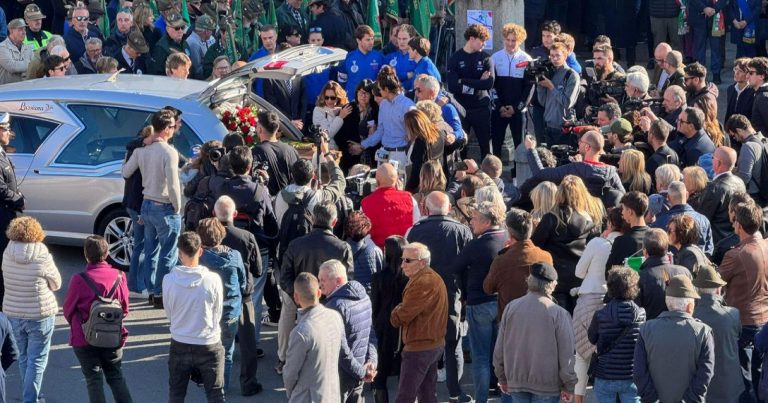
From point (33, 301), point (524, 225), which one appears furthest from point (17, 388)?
point (524, 225)

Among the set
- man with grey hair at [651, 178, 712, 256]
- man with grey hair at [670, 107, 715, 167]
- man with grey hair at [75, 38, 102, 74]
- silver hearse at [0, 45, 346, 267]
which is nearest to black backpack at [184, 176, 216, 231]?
silver hearse at [0, 45, 346, 267]

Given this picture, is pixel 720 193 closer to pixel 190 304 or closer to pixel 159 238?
pixel 190 304

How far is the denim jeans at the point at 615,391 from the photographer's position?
9.43 meters

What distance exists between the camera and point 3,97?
13406 millimetres

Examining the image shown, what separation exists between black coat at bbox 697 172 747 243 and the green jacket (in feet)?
24.6

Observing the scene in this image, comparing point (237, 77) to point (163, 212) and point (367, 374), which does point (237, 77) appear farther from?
point (367, 374)

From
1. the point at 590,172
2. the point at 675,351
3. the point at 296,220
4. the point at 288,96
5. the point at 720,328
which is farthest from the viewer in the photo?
the point at 288,96

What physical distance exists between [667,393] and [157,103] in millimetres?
5914

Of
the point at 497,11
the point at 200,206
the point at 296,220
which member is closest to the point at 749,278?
the point at 296,220

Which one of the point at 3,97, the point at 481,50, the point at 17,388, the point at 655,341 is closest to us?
the point at 655,341

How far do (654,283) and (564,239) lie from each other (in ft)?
3.27

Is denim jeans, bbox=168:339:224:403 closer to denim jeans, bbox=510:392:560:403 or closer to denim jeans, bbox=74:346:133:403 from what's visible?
denim jeans, bbox=74:346:133:403

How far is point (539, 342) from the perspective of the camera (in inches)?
356

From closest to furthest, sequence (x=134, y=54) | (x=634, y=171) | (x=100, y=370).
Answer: (x=100, y=370) → (x=634, y=171) → (x=134, y=54)
